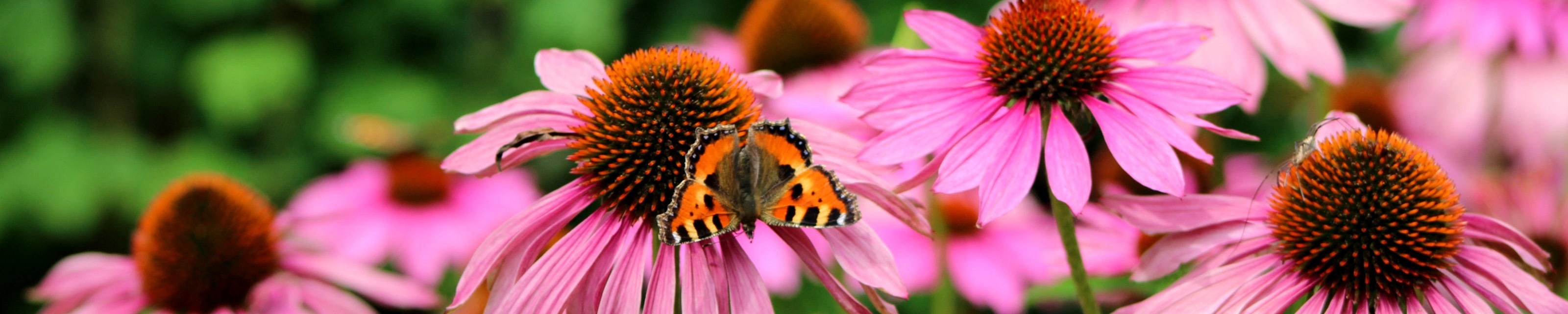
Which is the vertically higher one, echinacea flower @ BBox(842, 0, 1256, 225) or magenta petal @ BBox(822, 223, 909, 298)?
echinacea flower @ BBox(842, 0, 1256, 225)

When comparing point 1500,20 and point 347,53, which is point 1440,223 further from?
point 347,53

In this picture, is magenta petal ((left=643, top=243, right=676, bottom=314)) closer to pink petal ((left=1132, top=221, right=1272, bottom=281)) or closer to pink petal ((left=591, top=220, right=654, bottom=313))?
Result: pink petal ((left=591, top=220, right=654, bottom=313))

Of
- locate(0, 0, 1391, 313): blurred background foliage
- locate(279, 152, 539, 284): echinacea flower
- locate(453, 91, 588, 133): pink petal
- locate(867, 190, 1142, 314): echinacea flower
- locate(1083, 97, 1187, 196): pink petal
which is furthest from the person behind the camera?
locate(0, 0, 1391, 313): blurred background foliage

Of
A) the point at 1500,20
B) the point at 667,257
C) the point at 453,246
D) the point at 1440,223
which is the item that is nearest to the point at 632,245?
the point at 667,257

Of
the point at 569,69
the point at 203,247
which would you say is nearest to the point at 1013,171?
the point at 569,69

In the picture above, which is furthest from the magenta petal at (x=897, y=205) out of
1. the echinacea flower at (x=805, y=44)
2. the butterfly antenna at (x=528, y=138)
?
the echinacea flower at (x=805, y=44)

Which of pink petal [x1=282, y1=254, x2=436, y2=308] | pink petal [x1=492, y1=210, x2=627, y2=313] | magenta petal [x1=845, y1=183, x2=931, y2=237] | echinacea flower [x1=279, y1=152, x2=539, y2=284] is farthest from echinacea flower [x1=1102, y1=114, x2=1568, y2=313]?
echinacea flower [x1=279, y1=152, x2=539, y2=284]

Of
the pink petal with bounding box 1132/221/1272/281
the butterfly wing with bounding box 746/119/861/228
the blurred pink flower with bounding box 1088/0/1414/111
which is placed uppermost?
the blurred pink flower with bounding box 1088/0/1414/111
